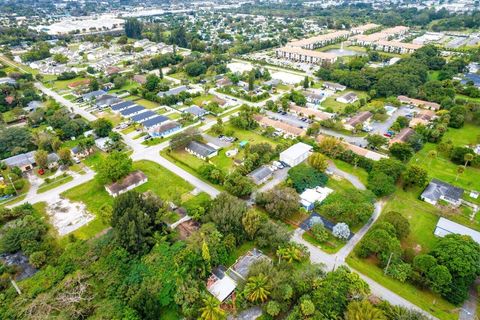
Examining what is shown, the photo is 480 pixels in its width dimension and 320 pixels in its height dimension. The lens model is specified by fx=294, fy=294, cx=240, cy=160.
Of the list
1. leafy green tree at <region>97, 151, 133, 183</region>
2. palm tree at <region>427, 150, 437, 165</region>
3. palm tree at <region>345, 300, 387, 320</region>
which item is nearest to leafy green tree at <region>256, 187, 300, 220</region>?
palm tree at <region>345, 300, 387, 320</region>

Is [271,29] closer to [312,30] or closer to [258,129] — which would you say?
[312,30]

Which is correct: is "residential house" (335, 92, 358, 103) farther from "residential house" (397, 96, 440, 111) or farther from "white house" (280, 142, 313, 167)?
"white house" (280, 142, 313, 167)

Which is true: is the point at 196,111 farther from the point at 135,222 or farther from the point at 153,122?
the point at 135,222

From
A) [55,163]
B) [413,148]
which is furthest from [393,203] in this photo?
[55,163]

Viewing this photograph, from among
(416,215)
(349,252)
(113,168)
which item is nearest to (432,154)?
(416,215)

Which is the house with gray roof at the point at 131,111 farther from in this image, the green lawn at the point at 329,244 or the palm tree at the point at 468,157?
the palm tree at the point at 468,157
